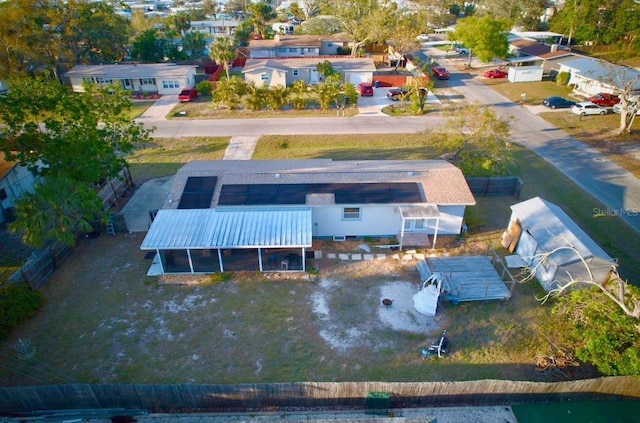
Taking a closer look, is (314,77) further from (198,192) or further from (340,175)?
(198,192)

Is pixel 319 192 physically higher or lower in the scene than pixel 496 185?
higher

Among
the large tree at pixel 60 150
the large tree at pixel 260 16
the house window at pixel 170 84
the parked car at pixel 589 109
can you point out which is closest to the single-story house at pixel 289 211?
the large tree at pixel 60 150

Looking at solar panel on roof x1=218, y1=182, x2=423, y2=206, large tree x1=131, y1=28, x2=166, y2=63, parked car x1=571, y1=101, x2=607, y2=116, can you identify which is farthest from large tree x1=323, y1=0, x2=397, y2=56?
solar panel on roof x1=218, y1=182, x2=423, y2=206

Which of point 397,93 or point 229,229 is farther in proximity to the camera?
point 397,93

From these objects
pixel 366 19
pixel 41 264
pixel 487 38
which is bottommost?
pixel 41 264

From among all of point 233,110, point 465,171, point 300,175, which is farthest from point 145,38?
point 465,171

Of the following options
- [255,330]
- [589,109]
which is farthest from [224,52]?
[255,330]
